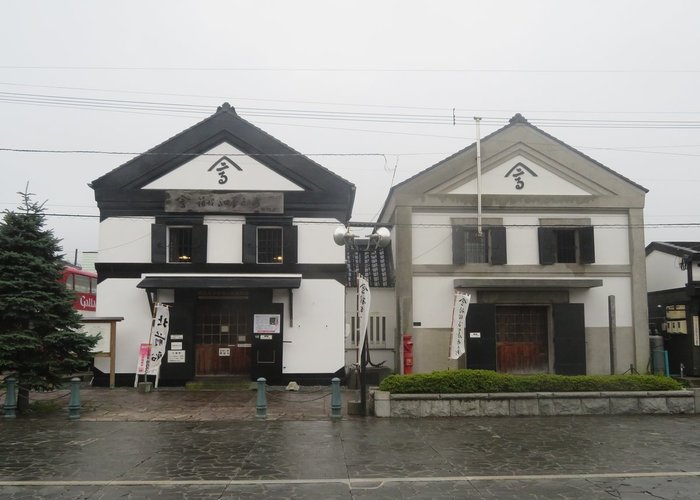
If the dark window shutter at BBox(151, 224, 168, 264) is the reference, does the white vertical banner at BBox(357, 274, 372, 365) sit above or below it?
below

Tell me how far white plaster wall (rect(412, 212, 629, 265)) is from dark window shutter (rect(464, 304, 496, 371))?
5.96ft

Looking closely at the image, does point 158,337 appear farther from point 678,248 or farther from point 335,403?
point 678,248

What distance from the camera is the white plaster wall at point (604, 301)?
18.2 m

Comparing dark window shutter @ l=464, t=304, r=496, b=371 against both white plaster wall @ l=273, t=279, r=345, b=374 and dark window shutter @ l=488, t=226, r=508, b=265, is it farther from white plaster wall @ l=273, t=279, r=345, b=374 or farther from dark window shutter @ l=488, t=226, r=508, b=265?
white plaster wall @ l=273, t=279, r=345, b=374

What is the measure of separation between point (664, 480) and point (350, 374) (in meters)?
10.4

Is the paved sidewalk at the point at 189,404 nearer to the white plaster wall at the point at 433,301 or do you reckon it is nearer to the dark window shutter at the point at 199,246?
the white plaster wall at the point at 433,301

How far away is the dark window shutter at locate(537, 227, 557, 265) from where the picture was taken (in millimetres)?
18141

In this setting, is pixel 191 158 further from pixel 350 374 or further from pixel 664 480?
pixel 664 480

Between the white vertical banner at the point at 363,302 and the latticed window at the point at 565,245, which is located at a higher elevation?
the latticed window at the point at 565,245

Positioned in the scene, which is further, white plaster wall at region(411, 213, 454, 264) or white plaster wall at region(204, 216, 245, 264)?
white plaster wall at region(411, 213, 454, 264)

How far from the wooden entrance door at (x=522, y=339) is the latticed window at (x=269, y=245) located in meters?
7.63

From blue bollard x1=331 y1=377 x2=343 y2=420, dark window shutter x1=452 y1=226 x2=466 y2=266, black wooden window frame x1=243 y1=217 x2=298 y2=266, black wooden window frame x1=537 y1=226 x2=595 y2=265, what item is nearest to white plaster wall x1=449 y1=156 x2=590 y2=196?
black wooden window frame x1=537 y1=226 x2=595 y2=265

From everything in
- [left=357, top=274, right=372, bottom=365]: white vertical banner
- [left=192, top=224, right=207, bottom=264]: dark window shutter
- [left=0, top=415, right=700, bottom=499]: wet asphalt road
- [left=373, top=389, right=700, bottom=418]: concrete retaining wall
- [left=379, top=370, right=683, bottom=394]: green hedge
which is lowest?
[left=0, top=415, right=700, bottom=499]: wet asphalt road

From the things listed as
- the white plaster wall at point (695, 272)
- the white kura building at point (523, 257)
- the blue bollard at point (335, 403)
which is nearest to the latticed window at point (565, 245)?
the white kura building at point (523, 257)
